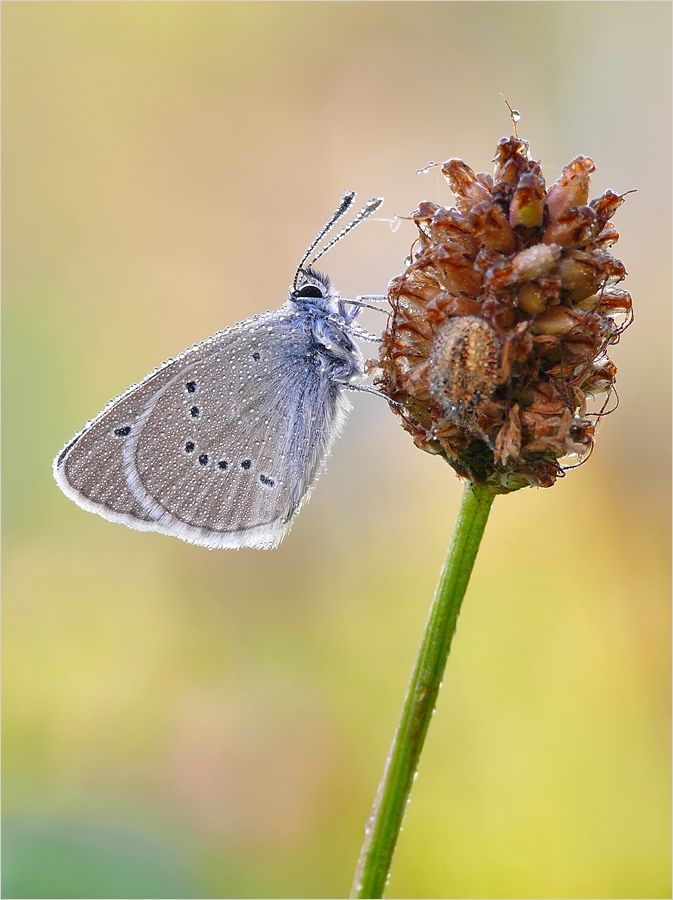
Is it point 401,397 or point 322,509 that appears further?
point 322,509

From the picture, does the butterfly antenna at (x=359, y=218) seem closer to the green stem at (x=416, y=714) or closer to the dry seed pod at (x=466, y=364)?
the dry seed pod at (x=466, y=364)

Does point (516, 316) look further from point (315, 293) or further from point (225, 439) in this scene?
point (225, 439)

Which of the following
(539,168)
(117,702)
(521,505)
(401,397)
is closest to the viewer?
(539,168)

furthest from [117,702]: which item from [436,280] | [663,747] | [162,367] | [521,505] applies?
[436,280]

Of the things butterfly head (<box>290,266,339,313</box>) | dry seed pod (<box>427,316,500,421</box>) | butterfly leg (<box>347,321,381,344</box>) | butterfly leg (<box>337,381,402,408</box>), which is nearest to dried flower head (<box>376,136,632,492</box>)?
dry seed pod (<box>427,316,500,421</box>)

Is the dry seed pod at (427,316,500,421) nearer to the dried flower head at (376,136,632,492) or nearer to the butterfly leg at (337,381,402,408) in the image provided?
the dried flower head at (376,136,632,492)

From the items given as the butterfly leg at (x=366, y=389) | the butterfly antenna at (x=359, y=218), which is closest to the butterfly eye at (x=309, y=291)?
the butterfly antenna at (x=359, y=218)

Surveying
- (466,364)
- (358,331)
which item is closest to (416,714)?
(466,364)

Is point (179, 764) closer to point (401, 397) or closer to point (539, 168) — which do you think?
point (401, 397)
